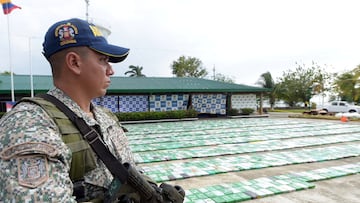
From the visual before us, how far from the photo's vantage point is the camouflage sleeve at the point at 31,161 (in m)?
0.73

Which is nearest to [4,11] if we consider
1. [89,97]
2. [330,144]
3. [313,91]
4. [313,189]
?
[89,97]

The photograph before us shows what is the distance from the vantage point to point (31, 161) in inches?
29.8

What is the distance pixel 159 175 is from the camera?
4.36 m

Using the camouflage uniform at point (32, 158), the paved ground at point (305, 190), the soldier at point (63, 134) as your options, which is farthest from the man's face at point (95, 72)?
the paved ground at point (305, 190)

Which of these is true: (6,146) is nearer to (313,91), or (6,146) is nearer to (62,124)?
(62,124)

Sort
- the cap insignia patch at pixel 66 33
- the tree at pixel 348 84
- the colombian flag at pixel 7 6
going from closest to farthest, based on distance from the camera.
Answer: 1. the cap insignia patch at pixel 66 33
2. the colombian flag at pixel 7 6
3. the tree at pixel 348 84

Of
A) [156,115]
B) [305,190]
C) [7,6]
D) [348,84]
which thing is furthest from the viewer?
[348,84]

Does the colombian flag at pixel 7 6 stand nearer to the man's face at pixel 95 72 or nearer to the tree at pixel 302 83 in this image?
the man's face at pixel 95 72

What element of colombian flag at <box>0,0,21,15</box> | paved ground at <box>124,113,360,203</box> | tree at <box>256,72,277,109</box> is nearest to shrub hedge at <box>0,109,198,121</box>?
colombian flag at <box>0,0,21,15</box>

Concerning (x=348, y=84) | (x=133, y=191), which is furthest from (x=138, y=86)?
(x=348, y=84)

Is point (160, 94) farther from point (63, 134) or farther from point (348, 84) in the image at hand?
point (348, 84)

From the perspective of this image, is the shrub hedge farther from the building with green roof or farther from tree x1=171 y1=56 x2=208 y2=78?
tree x1=171 y1=56 x2=208 y2=78

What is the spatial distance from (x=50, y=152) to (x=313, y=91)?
35.4 meters

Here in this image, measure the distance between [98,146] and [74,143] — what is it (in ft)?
0.35
